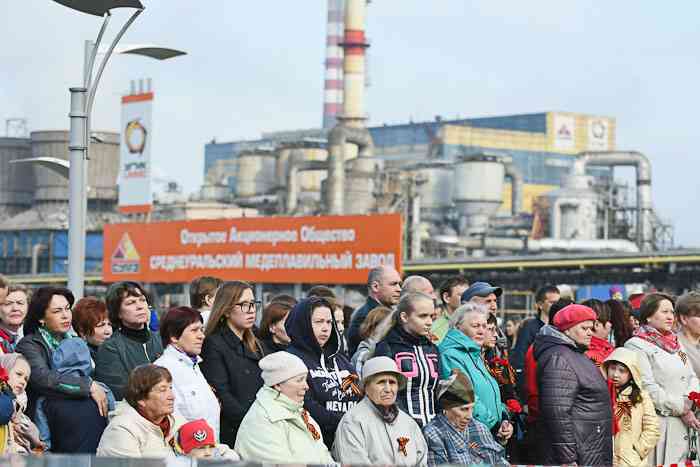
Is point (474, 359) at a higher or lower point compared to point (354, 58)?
lower

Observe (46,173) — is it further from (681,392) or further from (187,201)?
(681,392)

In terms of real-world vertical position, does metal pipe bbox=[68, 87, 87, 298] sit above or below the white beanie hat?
above

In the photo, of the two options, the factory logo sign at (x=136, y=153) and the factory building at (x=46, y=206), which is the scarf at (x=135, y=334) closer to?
the factory logo sign at (x=136, y=153)

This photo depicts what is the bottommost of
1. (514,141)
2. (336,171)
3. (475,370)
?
(475,370)

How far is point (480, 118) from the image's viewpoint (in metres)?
111

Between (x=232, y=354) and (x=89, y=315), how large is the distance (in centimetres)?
Result: 95

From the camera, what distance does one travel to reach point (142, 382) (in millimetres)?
7016

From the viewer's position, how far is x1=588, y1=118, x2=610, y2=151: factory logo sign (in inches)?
4259

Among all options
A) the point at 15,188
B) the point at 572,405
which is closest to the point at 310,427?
the point at 572,405

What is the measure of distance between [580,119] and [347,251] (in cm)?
6159

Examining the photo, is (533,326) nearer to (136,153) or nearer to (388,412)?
(388,412)

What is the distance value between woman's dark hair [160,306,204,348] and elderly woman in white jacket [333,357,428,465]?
3.67ft

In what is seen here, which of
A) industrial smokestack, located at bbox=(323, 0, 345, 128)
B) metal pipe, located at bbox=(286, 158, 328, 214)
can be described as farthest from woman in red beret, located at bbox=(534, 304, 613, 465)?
industrial smokestack, located at bbox=(323, 0, 345, 128)

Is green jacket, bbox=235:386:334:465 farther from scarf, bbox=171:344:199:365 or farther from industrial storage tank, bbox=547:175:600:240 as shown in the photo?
industrial storage tank, bbox=547:175:600:240
